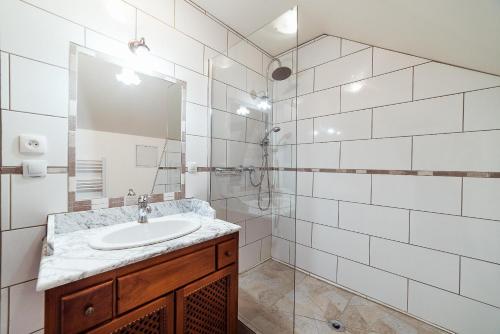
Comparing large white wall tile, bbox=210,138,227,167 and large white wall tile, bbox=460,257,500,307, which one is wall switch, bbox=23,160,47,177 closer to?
large white wall tile, bbox=210,138,227,167

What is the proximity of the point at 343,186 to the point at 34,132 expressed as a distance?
2.13 metres

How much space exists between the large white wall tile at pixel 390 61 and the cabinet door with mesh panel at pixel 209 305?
6.15 feet

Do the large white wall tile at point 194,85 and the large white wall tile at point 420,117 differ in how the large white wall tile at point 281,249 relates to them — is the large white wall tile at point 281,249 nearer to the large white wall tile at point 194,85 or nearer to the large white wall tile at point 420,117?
the large white wall tile at point 420,117

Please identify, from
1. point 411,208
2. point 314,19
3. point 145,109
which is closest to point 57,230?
point 145,109

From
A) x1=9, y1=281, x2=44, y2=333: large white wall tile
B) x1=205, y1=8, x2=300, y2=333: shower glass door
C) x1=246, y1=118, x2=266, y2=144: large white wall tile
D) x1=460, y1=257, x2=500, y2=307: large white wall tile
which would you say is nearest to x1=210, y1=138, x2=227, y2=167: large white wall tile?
x1=205, y1=8, x2=300, y2=333: shower glass door

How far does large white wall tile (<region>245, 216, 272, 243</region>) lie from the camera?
1961 millimetres

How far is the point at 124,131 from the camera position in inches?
51.5

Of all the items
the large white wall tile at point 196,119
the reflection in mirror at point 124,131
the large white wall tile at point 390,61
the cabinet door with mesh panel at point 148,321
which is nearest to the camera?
the cabinet door with mesh panel at point 148,321

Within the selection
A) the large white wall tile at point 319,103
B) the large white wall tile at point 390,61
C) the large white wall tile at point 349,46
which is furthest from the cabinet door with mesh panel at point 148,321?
the large white wall tile at point 349,46

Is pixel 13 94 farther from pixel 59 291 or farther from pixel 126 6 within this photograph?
pixel 59 291

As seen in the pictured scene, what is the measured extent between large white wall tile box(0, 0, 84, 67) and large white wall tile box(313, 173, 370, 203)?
6.71 ft

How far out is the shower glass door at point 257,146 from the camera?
1730 mm

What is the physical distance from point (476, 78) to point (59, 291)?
234cm

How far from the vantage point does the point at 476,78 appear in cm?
127
